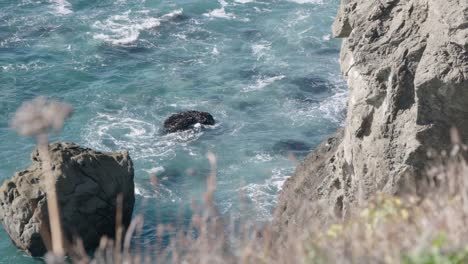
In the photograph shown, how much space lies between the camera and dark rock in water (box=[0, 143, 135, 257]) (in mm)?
28594

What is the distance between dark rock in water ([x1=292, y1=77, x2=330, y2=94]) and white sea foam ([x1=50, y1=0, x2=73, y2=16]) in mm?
17517

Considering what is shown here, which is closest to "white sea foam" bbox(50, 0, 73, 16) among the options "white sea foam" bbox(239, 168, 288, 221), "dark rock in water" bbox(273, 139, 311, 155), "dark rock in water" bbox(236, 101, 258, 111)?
"dark rock in water" bbox(236, 101, 258, 111)

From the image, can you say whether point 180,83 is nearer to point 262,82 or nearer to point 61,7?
point 262,82

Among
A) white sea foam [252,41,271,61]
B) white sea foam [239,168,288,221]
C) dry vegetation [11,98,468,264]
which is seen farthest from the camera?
white sea foam [252,41,271,61]

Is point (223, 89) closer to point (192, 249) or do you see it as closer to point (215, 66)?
point (215, 66)

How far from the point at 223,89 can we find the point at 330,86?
5.56m

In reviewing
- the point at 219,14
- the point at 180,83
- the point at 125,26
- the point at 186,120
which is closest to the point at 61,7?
the point at 125,26

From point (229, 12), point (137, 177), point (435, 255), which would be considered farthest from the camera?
point (229, 12)

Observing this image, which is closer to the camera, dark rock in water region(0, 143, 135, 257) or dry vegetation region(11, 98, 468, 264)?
dry vegetation region(11, 98, 468, 264)

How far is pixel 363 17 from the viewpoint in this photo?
20484 millimetres

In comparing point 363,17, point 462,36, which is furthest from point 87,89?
point 462,36

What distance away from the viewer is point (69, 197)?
2883cm

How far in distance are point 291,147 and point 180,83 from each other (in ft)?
30.3

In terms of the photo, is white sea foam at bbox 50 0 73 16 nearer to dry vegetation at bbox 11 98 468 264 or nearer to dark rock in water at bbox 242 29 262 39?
dark rock in water at bbox 242 29 262 39
